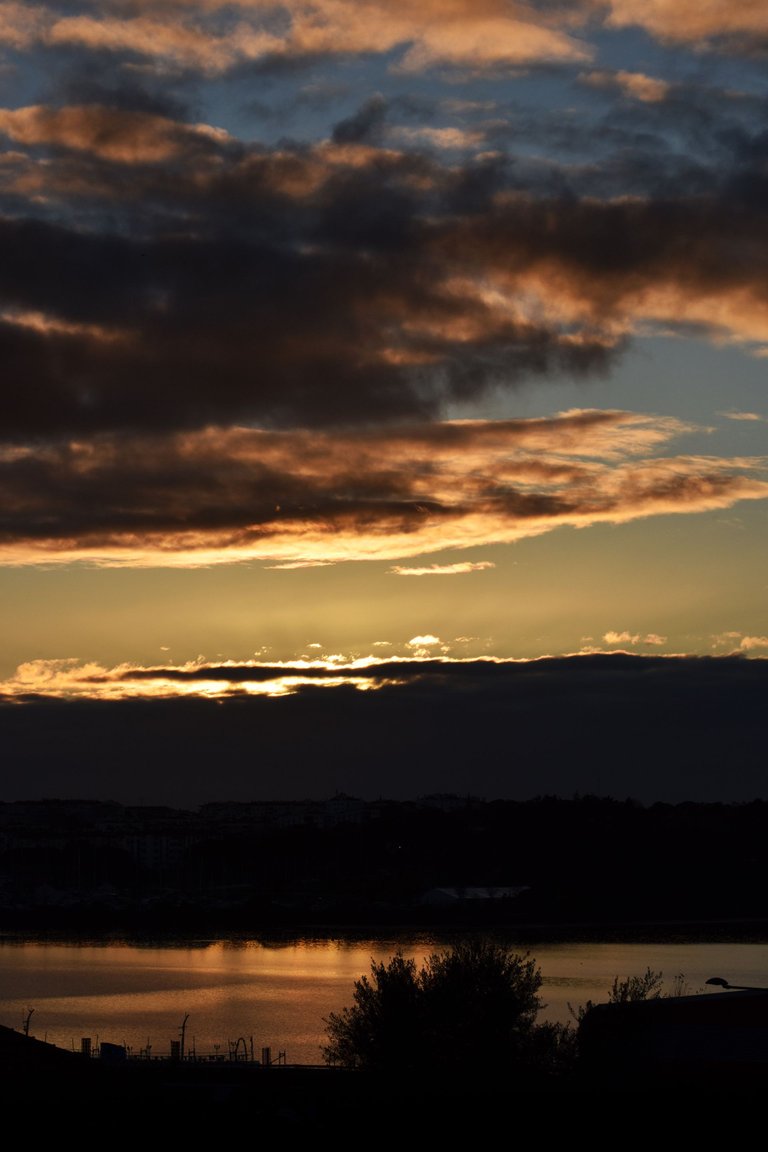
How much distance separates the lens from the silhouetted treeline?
13925 cm

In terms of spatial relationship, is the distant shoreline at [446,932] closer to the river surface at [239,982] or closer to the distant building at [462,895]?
the river surface at [239,982]

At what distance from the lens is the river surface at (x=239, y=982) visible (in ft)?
188

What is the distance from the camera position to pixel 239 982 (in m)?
79.7

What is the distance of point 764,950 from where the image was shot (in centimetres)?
10162

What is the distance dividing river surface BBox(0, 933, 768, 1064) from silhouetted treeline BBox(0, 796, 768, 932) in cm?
2242

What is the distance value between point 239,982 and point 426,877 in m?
90.4

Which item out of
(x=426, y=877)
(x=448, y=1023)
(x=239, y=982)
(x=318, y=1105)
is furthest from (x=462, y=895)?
(x=318, y=1105)

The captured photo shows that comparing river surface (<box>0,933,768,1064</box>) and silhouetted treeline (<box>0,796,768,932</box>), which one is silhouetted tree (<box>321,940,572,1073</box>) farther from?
silhouetted treeline (<box>0,796,768,932</box>)

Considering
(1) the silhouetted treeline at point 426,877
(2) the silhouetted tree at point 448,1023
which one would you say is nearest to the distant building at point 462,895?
(1) the silhouetted treeline at point 426,877

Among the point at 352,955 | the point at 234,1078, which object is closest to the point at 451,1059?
the point at 234,1078

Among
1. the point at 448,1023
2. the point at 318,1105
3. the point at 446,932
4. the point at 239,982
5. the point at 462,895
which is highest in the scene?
the point at 462,895

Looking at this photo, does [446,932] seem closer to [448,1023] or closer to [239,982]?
[239,982]

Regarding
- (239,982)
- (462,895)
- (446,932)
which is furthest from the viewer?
(462,895)

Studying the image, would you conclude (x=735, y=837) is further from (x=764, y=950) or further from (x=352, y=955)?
(x=352, y=955)
